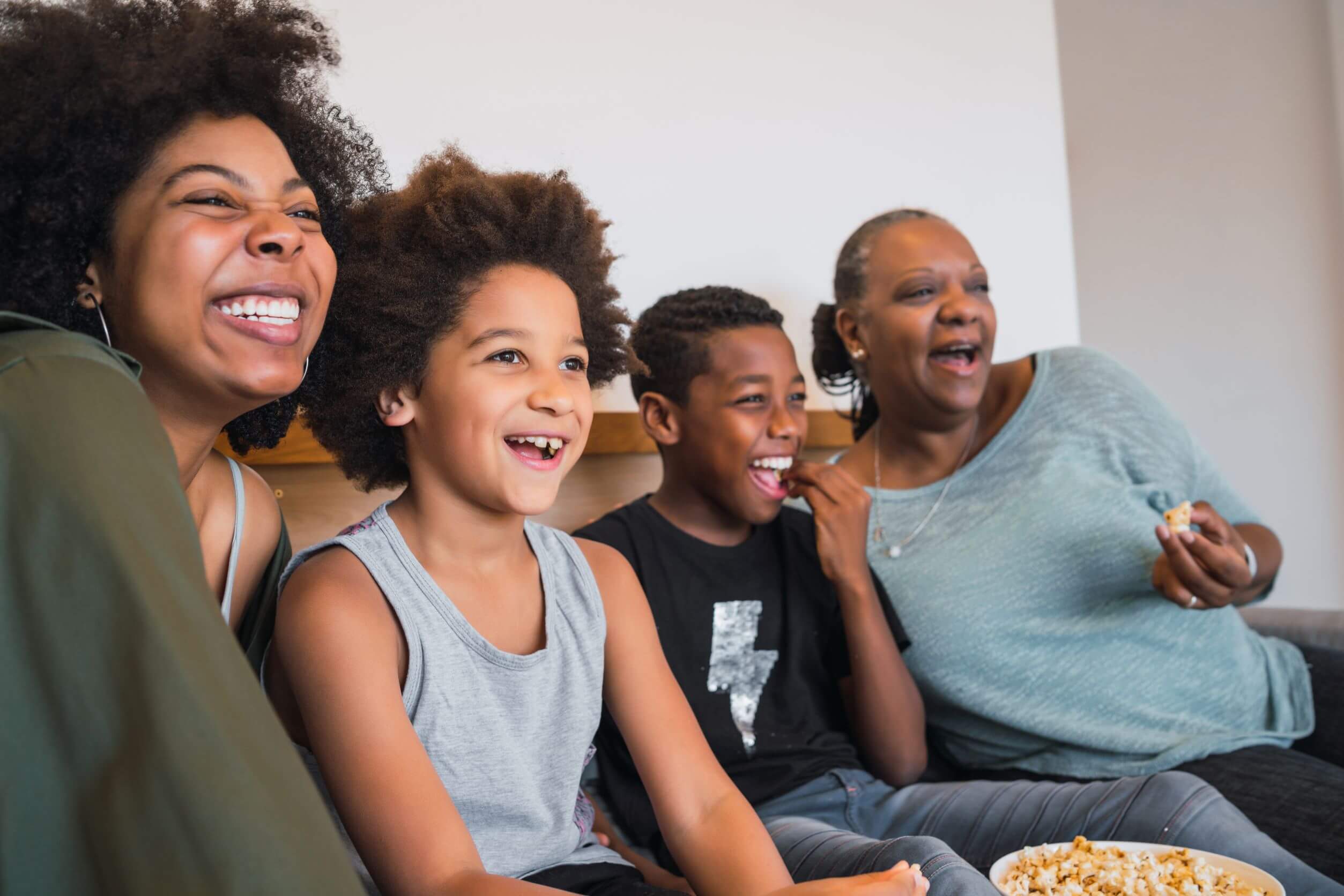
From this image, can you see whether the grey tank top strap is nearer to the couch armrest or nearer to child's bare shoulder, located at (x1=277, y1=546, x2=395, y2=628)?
child's bare shoulder, located at (x1=277, y1=546, x2=395, y2=628)

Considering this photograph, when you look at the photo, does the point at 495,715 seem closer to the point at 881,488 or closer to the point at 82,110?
the point at 82,110

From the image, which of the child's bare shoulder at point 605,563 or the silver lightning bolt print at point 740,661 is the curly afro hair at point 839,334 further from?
the child's bare shoulder at point 605,563

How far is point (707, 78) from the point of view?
2143 mm

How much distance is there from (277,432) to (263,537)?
125mm

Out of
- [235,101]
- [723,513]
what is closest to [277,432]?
[235,101]

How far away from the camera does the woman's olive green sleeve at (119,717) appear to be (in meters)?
0.59

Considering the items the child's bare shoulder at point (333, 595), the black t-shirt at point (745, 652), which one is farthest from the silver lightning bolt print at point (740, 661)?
the child's bare shoulder at point (333, 595)

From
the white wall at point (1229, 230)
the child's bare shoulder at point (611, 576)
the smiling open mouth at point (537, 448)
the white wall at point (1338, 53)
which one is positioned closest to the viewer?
the smiling open mouth at point (537, 448)

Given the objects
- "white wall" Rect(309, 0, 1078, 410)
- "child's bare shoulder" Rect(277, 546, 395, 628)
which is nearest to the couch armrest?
"white wall" Rect(309, 0, 1078, 410)

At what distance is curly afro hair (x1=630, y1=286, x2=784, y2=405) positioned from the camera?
5.64 feet

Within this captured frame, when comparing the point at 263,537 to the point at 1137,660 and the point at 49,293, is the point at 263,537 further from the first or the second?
the point at 1137,660

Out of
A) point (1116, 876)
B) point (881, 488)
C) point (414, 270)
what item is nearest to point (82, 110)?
point (414, 270)

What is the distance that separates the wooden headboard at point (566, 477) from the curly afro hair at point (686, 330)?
0.15 metres

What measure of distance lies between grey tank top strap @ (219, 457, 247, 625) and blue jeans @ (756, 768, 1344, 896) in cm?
68
